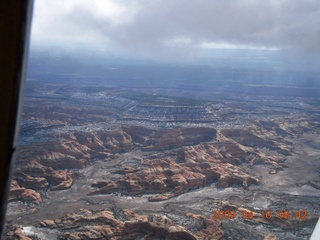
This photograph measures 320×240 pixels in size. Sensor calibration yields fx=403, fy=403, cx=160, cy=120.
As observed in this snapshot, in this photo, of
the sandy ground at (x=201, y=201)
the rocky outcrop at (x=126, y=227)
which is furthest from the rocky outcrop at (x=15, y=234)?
the rocky outcrop at (x=126, y=227)

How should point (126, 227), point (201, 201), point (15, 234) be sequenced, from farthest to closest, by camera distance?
1. point (201, 201)
2. point (126, 227)
3. point (15, 234)

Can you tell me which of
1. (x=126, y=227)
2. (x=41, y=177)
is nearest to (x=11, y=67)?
(x=126, y=227)

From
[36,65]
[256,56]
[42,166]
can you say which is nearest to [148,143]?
[42,166]

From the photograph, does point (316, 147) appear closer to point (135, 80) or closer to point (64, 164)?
point (64, 164)

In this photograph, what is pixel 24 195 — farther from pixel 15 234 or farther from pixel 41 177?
pixel 15 234
